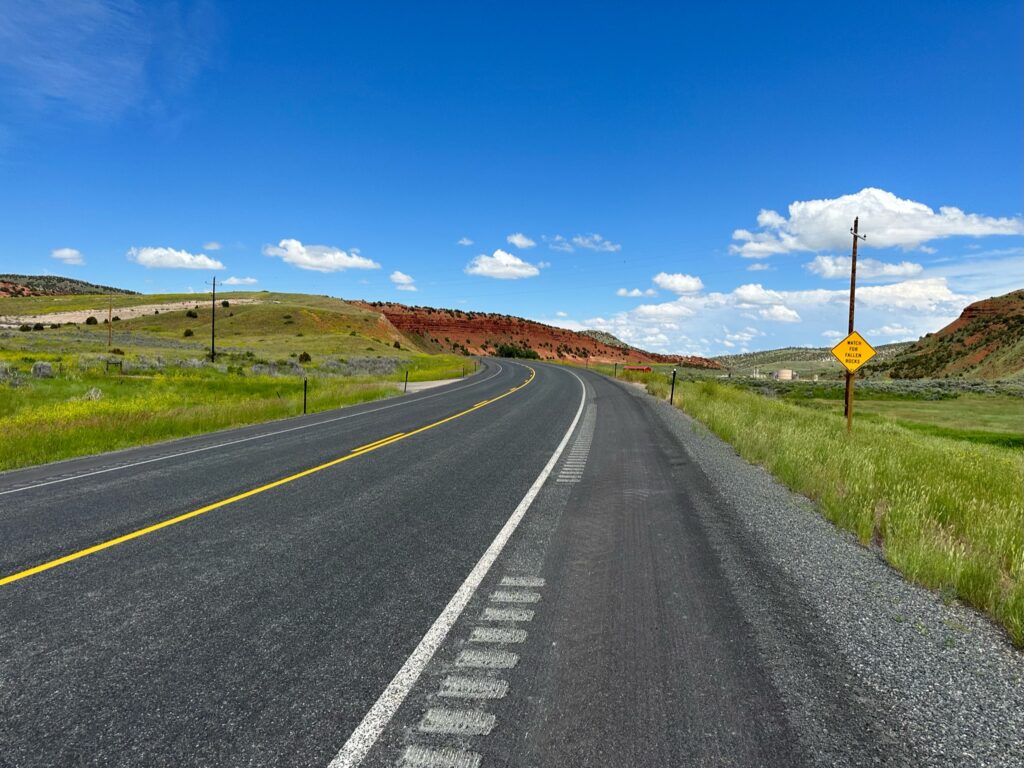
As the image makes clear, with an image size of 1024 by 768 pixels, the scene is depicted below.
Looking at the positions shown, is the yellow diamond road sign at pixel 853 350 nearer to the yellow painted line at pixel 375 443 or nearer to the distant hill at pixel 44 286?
the yellow painted line at pixel 375 443

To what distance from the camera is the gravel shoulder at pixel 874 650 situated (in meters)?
2.81

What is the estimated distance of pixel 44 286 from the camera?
469 ft

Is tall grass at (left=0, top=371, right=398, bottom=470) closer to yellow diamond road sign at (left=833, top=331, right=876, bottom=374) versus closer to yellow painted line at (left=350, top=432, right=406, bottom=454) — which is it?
yellow painted line at (left=350, top=432, right=406, bottom=454)

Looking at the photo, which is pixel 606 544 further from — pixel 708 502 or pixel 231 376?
pixel 231 376

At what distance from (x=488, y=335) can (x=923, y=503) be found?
361ft

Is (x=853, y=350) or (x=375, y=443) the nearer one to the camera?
(x=375, y=443)

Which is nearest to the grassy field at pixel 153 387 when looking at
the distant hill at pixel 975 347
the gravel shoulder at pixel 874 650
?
the gravel shoulder at pixel 874 650

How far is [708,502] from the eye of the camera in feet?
24.8

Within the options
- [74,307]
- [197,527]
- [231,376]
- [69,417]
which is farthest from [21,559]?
[74,307]

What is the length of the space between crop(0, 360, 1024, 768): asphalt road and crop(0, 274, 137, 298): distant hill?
154 metres

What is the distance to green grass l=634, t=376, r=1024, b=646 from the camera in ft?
15.3

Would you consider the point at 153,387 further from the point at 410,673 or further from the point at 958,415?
the point at 958,415

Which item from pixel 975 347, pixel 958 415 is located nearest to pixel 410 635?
pixel 958 415

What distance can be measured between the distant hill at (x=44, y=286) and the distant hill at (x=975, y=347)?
161398 millimetres
